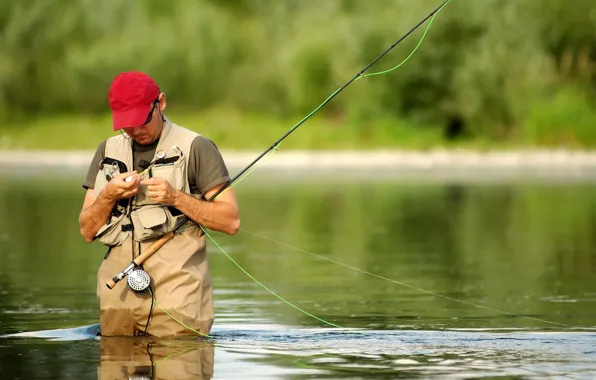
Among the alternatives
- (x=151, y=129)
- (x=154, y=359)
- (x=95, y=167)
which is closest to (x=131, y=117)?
(x=151, y=129)

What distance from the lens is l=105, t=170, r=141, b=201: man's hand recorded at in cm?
749

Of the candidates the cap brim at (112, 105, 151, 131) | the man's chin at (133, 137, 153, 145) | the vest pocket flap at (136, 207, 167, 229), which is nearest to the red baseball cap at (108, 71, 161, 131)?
the cap brim at (112, 105, 151, 131)

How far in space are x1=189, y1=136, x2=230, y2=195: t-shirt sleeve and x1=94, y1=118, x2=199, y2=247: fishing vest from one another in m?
0.03

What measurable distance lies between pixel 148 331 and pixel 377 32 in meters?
32.3

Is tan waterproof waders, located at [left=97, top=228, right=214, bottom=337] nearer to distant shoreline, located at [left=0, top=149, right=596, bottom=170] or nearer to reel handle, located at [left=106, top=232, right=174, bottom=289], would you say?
reel handle, located at [left=106, top=232, right=174, bottom=289]

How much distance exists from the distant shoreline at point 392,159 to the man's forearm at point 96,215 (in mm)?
26160

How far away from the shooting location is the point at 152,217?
7.73 meters

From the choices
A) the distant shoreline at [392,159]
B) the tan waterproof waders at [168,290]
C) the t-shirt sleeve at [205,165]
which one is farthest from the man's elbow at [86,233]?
the distant shoreline at [392,159]

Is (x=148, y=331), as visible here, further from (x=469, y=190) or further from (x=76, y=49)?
(x=76, y=49)

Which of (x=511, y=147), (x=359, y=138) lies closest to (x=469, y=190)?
(x=511, y=147)

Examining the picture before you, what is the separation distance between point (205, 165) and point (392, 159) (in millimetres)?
28494

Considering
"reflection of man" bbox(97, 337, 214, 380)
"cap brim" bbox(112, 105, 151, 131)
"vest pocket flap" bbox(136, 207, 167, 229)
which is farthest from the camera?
"vest pocket flap" bbox(136, 207, 167, 229)

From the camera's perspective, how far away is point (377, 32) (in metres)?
39.9

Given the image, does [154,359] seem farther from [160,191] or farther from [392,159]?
[392,159]
